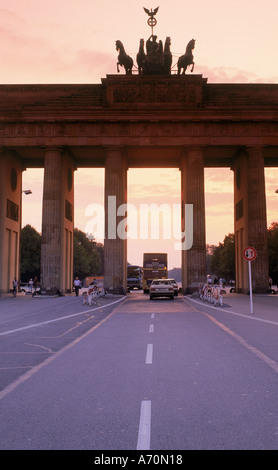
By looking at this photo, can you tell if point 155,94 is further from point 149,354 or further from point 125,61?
point 149,354

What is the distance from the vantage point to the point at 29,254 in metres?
97.6

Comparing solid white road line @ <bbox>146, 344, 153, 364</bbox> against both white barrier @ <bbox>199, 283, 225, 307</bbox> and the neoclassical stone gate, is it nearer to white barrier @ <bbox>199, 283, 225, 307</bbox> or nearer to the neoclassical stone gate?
white barrier @ <bbox>199, 283, 225, 307</bbox>

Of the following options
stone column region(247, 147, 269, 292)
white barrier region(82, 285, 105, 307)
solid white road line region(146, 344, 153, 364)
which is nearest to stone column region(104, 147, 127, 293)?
stone column region(247, 147, 269, 292)

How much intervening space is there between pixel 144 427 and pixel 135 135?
45.3 metres

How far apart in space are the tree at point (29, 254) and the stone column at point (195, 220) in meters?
52.9

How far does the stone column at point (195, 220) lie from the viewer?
48.0m

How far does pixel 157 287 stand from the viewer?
126 feet

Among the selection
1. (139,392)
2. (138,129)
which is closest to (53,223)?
(138,129)

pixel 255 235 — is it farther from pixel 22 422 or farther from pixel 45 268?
pixel 22 422

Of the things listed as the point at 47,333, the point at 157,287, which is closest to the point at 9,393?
the point at 47,333

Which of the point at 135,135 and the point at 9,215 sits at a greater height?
the point at 135,135

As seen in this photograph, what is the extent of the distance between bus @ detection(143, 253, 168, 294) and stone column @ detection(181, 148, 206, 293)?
10198 millimetres

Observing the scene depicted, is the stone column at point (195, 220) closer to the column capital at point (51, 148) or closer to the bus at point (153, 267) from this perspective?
the bus at point (153, 267)
